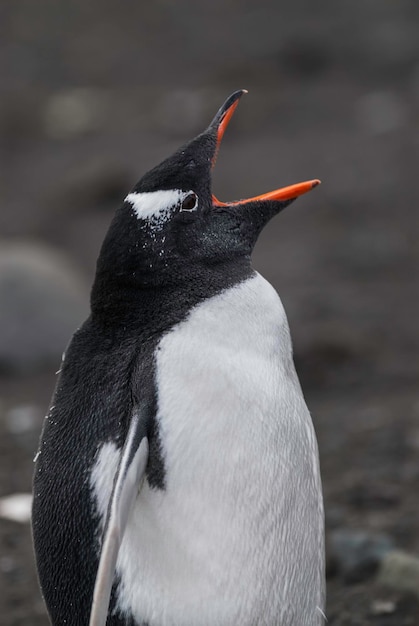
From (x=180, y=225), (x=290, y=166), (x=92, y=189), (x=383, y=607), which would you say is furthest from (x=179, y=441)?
(x=290, y=166)

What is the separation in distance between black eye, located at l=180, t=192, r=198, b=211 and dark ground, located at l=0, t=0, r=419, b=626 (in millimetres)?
1404

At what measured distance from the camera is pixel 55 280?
625cm

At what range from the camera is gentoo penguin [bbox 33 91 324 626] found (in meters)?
2.50

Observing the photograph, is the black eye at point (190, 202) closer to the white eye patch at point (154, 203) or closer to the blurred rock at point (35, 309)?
the white eye patch at point (154, 203)

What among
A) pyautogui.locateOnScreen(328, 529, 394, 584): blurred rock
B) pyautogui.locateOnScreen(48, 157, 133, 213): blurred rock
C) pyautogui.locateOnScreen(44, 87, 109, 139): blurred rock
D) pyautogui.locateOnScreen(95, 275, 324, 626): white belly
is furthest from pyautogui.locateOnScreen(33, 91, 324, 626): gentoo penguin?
pyautogui.locateOnScreen(44, 87, 109, 139): blurred rock

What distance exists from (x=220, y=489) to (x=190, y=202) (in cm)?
70

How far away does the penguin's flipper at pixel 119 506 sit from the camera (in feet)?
7.55

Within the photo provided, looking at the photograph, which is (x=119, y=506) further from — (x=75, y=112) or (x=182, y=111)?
(x=75, y=112)

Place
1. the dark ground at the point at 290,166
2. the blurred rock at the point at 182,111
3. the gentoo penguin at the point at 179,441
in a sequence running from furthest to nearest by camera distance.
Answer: the blurred rock at the point at 182,111 → the dark ground at the point at 290,166 → the gentoo penguin at the point at 179,441

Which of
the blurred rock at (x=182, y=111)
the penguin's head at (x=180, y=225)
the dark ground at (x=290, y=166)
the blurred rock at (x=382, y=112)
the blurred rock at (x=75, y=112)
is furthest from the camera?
the blurred rock at (x=75, y=112)

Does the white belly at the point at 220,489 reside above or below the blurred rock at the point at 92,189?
below

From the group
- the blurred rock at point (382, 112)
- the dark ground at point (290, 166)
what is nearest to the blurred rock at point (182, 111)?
the dark ground at point (290, 166)

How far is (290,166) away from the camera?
9.12 meters

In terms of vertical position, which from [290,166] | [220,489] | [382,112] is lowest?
[220,489]
